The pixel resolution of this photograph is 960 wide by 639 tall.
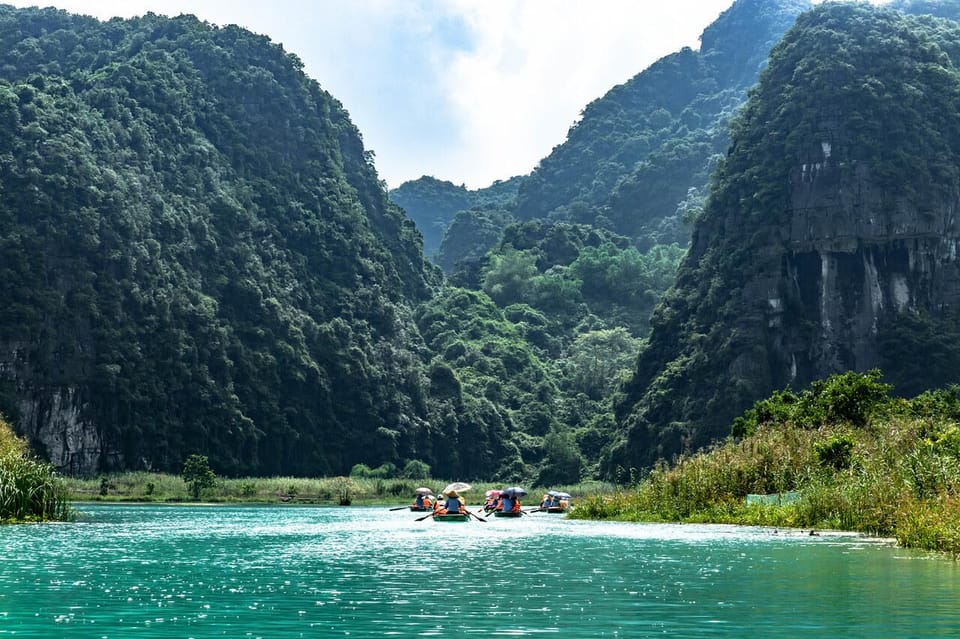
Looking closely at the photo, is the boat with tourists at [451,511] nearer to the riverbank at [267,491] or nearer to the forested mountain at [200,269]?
the riverbank at [267,491]

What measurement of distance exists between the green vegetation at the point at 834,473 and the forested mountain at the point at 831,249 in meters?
43.7

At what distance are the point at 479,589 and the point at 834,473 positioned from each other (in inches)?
773

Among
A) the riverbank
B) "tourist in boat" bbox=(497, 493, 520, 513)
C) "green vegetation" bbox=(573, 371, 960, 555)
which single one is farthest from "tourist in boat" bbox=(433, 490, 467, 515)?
the riverbank

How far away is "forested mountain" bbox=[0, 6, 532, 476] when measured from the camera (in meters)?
99.8

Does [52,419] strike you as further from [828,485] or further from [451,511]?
[828,485]

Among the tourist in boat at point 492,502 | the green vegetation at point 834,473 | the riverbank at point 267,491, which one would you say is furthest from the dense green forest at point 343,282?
the green vegetation at point 834,473

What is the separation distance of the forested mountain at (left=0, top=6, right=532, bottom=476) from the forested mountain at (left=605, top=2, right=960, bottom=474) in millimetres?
34449

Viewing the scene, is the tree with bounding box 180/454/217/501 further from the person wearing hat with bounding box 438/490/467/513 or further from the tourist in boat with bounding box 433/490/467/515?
the person wearing hat with bounding box 438/490/467/513

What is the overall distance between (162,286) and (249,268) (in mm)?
16473

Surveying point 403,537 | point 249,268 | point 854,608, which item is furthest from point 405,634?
point 249,268


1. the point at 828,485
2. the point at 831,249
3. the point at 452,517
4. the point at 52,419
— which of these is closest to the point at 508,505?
the point at 452,517

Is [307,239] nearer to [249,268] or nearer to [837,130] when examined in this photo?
[249,268]

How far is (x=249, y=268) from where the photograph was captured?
124m

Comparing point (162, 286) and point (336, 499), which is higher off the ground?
point (162, 286)
